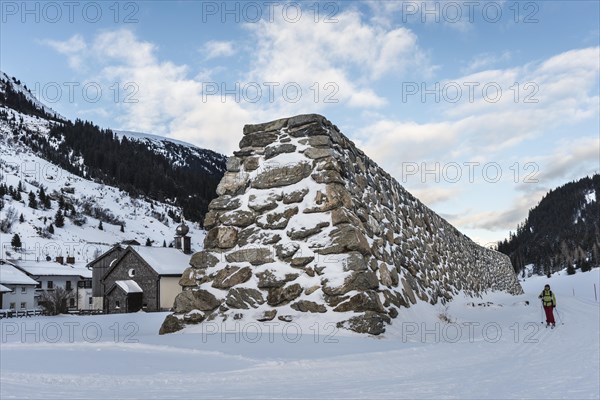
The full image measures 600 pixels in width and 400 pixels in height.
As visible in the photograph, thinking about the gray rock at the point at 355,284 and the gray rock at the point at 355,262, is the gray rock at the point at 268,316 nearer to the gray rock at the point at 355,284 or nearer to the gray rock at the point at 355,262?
the gray rock at the point at 355,284

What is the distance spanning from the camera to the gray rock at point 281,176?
822 cm

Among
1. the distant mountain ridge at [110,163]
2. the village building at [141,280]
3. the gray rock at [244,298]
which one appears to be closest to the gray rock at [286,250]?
the gray rock at [244,298]

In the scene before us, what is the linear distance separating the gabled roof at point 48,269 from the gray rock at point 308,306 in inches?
2573

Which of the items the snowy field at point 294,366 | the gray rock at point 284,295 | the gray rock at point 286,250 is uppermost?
the gray rock at point 286,250

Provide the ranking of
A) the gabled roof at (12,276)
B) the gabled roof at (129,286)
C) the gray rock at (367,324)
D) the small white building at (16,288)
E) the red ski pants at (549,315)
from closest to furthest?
the gray rock at (367,324)
the red ski pants at (549,315)
the gabled roof at (129,286)
the small white building at (16,288)
the gabled roof at (12,276)

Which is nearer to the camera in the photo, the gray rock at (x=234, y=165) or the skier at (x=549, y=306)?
the gray rock at (x=234, y=165)

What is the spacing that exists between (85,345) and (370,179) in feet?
19.8

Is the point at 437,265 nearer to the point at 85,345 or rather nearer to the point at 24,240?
the point at 85,345

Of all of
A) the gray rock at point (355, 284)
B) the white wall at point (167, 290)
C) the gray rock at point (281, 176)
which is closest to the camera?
the gray rock at point (355, 284)

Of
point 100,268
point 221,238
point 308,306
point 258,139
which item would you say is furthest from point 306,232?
point 100,268

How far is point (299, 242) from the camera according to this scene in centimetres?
758

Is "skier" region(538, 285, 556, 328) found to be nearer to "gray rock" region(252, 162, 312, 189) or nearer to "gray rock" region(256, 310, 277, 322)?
"gray rock" region(252, 162, 312, 189)

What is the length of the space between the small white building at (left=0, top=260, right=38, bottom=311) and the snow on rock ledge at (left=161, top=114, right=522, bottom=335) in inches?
2125

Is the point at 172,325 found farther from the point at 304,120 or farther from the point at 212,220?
the point at 304,120
